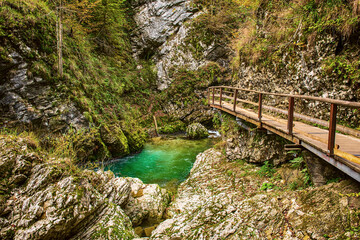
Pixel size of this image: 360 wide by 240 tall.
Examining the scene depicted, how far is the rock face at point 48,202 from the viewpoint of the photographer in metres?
3.43

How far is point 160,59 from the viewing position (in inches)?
808

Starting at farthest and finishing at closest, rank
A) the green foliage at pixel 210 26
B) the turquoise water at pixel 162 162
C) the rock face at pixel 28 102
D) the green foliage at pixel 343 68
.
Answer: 1. the green foliage at pixel 210 26
2. the turquoise water at pixel 162 162
3. the rock face at pixel 28 102
4. the green foliage at pixel 343 68

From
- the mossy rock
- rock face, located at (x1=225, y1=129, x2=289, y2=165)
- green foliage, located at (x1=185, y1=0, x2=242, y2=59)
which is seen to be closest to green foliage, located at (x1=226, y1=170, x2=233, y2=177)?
rock face, located at (x1=225, y1=129, x2=289, y2=165)

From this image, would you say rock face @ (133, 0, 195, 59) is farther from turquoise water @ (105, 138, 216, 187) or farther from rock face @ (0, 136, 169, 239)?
rock face @ (0, 136, 169, 239)

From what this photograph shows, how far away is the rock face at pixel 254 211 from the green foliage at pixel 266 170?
305 millimetres

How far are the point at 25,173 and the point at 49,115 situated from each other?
558 centimetres

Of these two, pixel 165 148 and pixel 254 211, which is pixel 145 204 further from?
pixel 165 148

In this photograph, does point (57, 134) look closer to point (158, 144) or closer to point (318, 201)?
point (158, 144)

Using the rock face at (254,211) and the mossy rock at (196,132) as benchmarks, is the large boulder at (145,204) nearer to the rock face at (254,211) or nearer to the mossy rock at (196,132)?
the rock face at (254,211)

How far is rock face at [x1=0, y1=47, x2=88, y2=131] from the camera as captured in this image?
7617 mm

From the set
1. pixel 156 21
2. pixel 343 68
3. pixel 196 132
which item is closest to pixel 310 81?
pixel 343 68

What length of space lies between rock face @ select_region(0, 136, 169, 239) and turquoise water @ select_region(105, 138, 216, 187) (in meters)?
2.86

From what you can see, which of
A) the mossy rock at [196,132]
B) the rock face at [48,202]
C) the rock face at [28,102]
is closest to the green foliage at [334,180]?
the rock face at [48,202]

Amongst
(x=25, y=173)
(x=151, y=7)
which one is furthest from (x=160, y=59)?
(x=25, y=173)
